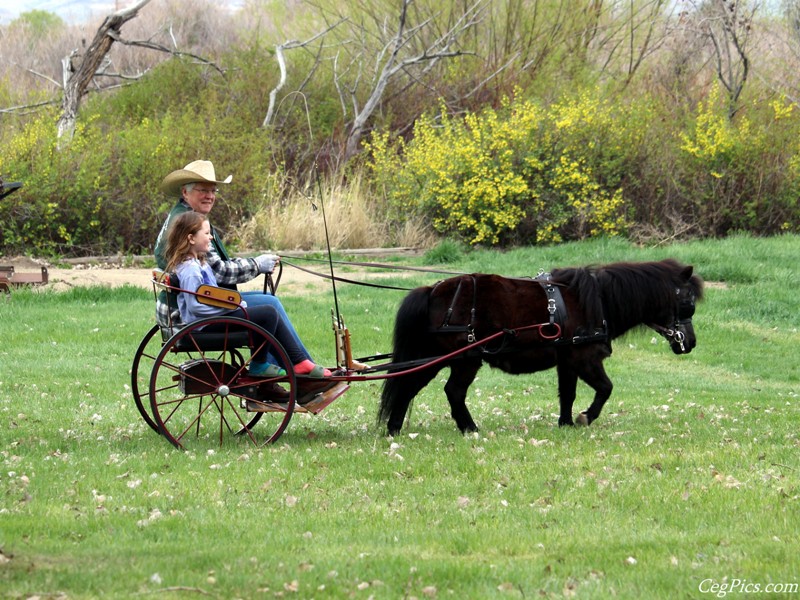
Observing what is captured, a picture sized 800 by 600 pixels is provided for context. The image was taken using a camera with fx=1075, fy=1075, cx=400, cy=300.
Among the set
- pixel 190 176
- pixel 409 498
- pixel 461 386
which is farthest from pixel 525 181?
pixel 409 498

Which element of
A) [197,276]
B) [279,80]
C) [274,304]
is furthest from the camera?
[279,80]

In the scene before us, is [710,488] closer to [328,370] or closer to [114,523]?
[328,370]

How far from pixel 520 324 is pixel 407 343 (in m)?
0.86

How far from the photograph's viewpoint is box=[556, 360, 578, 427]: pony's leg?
27.3 ft

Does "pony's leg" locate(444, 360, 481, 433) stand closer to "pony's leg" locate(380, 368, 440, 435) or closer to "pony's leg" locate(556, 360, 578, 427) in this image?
"pony's leg" locate(380, 368, 440, 435)

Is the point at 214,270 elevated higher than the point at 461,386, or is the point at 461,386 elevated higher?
the point at 214,270

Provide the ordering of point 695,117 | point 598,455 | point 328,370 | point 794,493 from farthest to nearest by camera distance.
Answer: point 695,117
point 328,370
point 598,455
point 794,493

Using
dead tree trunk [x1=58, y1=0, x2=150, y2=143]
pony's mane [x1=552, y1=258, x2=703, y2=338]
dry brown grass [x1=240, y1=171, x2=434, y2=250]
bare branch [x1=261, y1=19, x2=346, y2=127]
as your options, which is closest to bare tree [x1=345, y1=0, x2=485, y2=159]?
bare branch [x1=261, y1=19, x2=346, y2=127]

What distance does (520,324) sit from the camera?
8.06 meters

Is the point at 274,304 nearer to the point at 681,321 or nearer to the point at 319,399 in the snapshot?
the point at 319,399

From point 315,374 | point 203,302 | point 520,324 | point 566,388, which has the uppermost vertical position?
point 203,302

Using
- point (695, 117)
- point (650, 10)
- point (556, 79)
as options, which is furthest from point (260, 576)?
point (650, 10)

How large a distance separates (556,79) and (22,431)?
21878 mm

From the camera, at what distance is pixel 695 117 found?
22172mm
